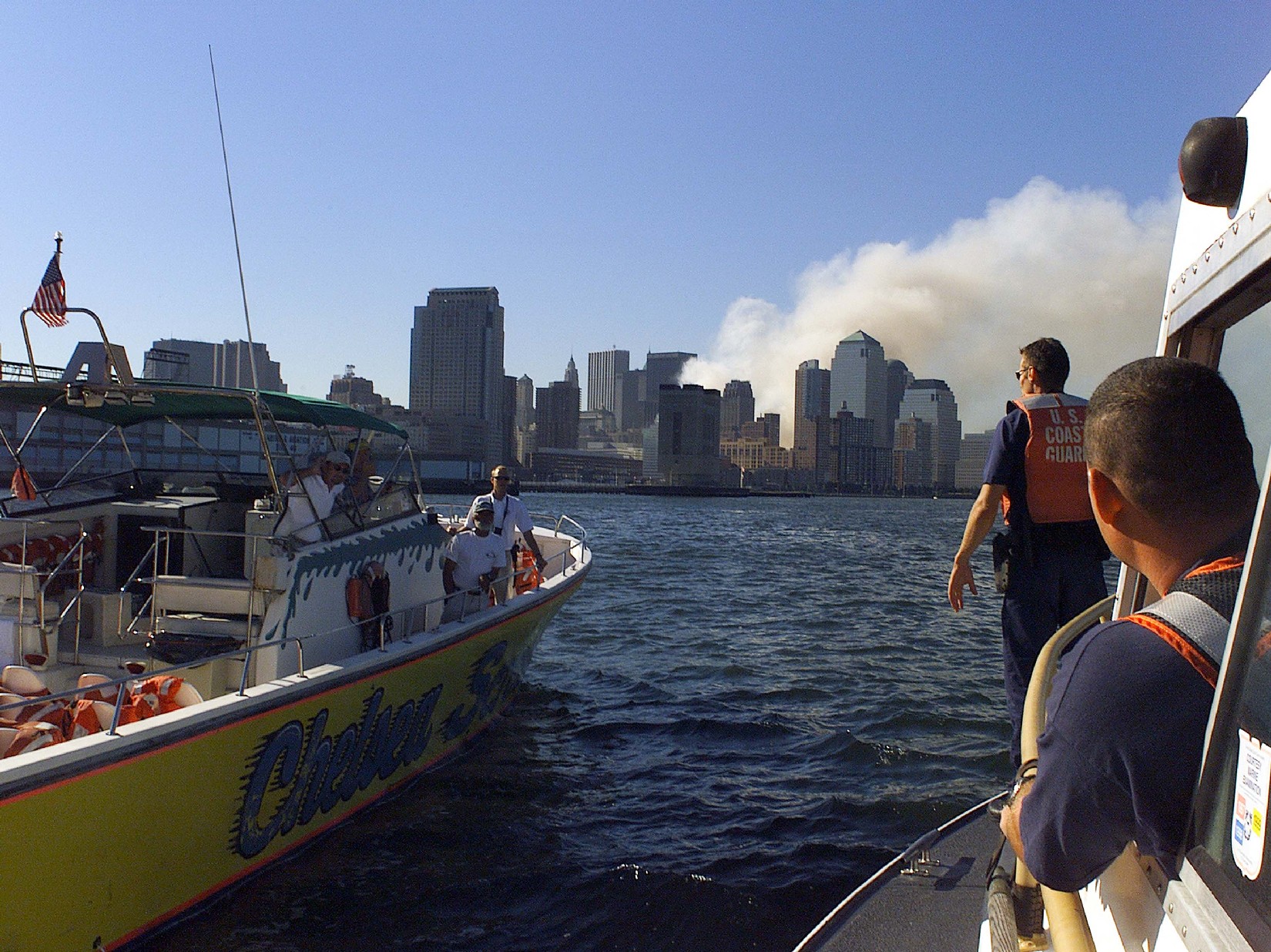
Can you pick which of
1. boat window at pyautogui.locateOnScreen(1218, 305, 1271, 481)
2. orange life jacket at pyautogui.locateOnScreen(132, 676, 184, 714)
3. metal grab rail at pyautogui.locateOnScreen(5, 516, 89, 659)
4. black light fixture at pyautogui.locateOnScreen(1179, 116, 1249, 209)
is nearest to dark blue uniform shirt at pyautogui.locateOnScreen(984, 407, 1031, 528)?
boat window at pyautogui.locateOnScreen(1218, 305, 1271, 481)

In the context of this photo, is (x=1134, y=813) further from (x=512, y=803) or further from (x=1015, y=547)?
(x=512, y=803)

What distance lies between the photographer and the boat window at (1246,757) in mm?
1279

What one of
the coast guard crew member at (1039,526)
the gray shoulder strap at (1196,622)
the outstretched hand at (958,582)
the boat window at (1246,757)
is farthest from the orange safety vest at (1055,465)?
the boat window at (1246,757)

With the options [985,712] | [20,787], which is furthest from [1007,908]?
[985,712]

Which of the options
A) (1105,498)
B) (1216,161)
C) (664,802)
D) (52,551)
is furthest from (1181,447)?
(52,551)

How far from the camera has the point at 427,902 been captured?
20.2 ft

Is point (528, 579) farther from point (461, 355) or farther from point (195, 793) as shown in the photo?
point (461, 355)

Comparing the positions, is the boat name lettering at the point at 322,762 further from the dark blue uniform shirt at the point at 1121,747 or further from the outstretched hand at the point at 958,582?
the dark blue uniform shirt at the point at 1121,747

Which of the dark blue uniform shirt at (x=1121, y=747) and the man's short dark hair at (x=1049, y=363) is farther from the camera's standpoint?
the man's short dark hair at (x=1049, y=363)

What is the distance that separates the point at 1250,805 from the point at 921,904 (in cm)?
242

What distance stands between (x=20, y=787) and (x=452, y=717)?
14.2 ft

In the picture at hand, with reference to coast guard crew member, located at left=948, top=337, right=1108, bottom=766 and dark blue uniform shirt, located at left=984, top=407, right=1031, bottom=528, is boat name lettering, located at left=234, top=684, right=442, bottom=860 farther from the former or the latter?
dark blue uniform shirt, located at left=984, top=407, right=1031, bottom=528

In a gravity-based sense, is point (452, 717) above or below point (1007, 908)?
below

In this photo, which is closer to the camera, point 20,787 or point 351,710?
point 20,787
